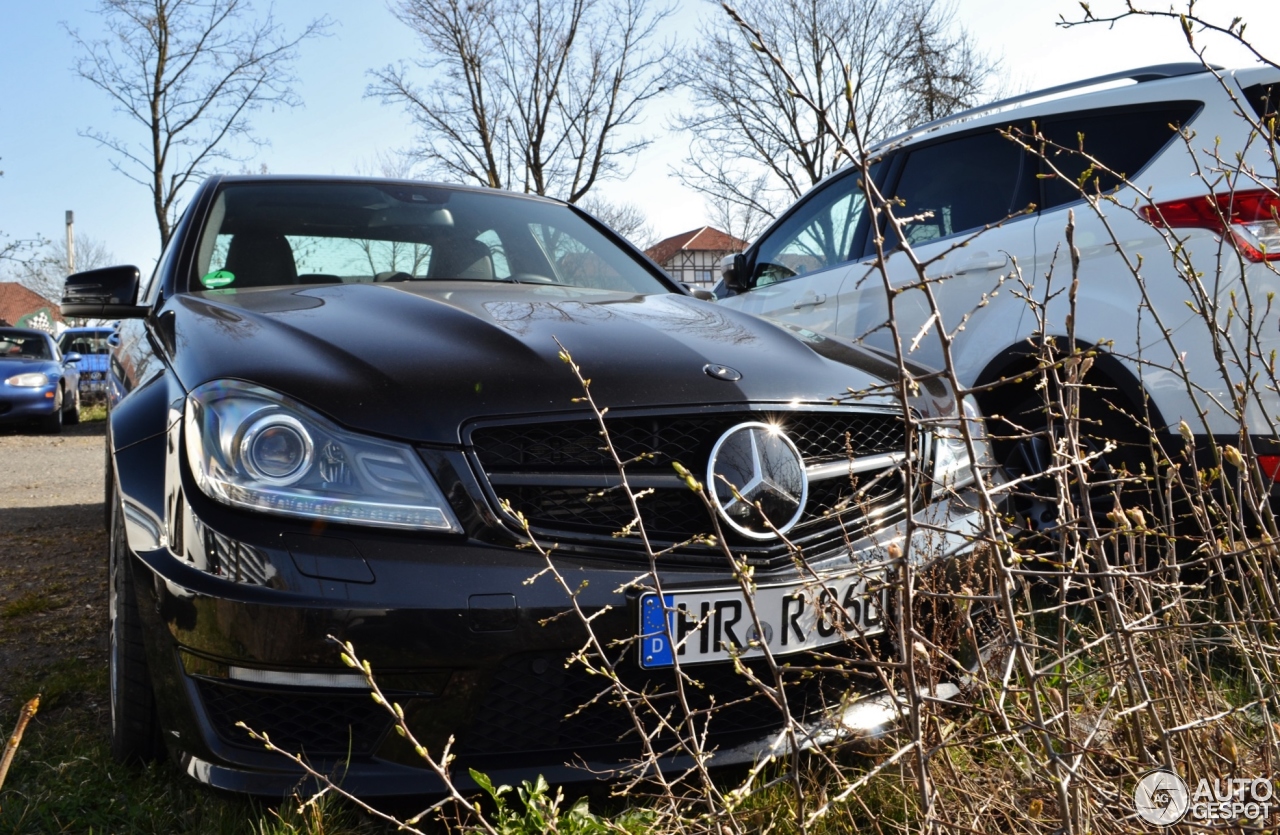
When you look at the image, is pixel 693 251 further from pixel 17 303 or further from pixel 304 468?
pixel 304 468

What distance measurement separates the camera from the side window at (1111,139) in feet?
11.2

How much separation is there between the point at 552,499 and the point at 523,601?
0.69 feet

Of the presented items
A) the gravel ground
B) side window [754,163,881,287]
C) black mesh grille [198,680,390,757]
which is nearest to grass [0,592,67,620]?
the gravel ground

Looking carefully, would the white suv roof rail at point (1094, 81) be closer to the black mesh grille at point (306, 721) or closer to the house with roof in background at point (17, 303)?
the black mesh grille at point (306, 721)

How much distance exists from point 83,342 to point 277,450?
1043 inches

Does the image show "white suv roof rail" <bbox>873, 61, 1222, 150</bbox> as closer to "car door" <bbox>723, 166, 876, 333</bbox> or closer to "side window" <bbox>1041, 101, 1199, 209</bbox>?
"side window" <bbox>1041, 101, 1199, 209</bbox>

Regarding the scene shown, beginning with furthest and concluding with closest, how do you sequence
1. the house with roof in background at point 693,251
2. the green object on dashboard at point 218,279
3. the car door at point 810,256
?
the house with roof in background at point 693,251 < the car door at point 810,256 < the green object on dashboard at point 218,279

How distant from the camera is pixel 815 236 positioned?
517 cm

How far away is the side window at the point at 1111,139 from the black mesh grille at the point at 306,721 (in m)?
2.56

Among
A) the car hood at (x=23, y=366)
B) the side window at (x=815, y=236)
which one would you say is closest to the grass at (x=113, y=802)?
the side window at (x=815, y=236)

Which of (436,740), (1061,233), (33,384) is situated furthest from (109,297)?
(33,384)

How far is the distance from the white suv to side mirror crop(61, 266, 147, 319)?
91.2 inches

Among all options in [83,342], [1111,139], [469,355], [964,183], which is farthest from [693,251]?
[469,355]

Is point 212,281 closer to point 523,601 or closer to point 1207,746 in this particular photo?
point 523,601
